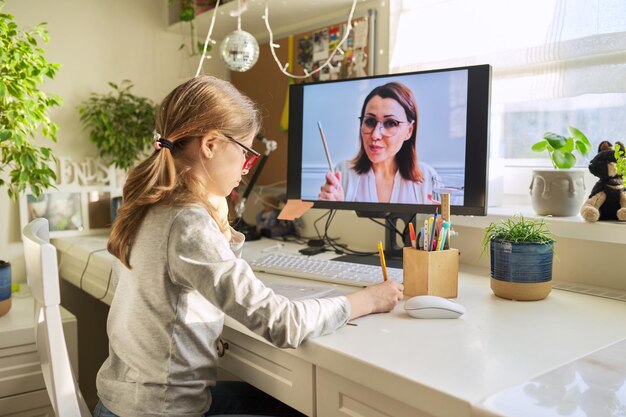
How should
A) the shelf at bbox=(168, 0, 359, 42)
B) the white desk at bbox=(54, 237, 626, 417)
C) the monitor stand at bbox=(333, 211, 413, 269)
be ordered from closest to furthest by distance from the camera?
the white desk at bbox=(54, 237, 626, 417) < the monitor stand at bbox=(333, 211, 413, 269) < the shelf at bbox=(168, 0, 359, 42)

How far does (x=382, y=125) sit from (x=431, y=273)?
0.46 m

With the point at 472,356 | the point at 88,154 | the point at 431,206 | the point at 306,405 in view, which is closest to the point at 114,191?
the point at 88,154

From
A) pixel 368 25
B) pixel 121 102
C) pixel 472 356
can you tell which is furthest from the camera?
pixel 121 102

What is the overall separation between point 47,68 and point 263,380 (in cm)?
115

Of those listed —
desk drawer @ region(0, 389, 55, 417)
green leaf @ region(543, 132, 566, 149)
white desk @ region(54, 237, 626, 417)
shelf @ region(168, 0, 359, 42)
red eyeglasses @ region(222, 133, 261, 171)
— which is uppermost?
shelf @ region(168, 0, 359, 42)

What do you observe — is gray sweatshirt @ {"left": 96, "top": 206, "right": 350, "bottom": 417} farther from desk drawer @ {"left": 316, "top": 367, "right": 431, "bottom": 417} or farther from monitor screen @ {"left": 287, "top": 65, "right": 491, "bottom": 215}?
monitor screen @ {"left": 287, "top": 65, "right": 491, "bottom": 215}

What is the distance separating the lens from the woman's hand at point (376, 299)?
Result: 3.08 ft

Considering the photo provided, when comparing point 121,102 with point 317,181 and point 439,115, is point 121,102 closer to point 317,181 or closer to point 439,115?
point 317,181

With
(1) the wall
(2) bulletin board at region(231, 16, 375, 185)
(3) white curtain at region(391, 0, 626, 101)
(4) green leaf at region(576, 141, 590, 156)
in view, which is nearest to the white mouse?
(4) green leaf at region(576, 141, 590, 156)

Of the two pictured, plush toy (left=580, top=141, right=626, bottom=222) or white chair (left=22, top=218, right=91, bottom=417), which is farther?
plush toy (left=580, top=141, right=626, bottom=222)

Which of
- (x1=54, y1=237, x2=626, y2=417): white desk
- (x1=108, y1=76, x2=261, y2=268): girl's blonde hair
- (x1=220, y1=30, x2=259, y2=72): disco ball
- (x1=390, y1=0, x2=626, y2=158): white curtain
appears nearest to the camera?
(x1=54, y1=237, x2=626, y2=417): white desk

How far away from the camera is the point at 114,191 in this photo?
2.19m

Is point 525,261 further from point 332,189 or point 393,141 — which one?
point 332,189

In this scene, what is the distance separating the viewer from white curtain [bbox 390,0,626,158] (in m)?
1.27
